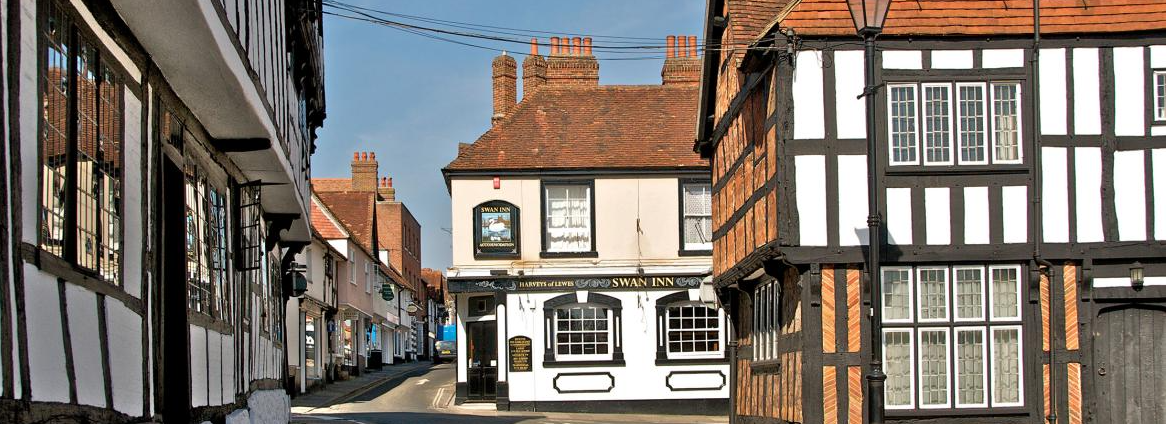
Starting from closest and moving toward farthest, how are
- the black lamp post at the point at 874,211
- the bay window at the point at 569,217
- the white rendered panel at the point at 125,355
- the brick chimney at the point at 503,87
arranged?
the white rendered panel at the point at 125,355, the black lamp post at the point at 874,211, the bay window at the point at 569,217, the brick chimney at the point at 503,87

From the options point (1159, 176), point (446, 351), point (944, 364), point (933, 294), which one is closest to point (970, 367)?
point (944, 364)

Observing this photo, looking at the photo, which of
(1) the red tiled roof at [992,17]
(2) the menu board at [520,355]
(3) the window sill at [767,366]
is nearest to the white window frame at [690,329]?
(2) the menu board at [520,355]

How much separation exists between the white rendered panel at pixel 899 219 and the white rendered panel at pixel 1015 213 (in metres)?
1.23

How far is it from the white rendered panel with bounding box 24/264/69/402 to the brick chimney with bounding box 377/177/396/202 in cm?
6320

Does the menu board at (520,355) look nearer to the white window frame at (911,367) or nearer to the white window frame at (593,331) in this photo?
the white window frame at (593,331)

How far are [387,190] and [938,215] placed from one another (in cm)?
5556

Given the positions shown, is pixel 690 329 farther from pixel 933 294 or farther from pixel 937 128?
pixel 937 128

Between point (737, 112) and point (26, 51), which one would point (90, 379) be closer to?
point (26, 51)

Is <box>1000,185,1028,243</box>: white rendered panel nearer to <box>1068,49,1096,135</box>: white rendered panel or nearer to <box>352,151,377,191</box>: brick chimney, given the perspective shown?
<box>1068,49,1096,135</box>: white rendered panel

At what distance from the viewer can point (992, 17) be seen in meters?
16.8

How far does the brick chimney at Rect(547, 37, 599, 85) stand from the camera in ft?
109

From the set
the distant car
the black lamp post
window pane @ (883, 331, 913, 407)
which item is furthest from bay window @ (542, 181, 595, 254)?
the distant car

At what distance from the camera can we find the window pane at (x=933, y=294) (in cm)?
1658

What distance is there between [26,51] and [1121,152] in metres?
14.6
